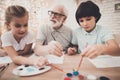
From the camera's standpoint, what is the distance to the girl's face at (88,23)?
89cm

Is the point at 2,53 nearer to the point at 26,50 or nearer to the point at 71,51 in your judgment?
the point at 26,50

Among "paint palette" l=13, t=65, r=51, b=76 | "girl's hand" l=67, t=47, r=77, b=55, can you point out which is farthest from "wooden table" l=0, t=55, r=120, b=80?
"girl's hand" l=67, t=47, r=77, b=55

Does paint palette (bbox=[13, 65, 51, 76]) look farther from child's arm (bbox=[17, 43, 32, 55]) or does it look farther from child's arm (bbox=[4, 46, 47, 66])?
child's arm (bbox=[17, 43, 32, 55])

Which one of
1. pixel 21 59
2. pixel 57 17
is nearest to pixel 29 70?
pixel 21 59

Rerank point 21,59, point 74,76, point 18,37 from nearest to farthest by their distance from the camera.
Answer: point 74,76, point 21,59, point 18,37

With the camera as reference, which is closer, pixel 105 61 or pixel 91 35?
pixel 105 61

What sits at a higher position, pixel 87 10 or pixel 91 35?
pixel 87 10

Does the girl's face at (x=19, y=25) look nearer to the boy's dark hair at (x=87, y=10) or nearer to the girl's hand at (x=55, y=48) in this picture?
the girl's hand at (x=55, y=48)

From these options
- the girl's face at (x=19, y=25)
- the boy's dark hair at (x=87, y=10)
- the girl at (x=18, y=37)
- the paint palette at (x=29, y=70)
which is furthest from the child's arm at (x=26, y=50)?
the boy's dark hair at (x=87, y=10)

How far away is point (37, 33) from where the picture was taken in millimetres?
Answer: 941

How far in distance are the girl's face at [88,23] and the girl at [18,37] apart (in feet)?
1.00

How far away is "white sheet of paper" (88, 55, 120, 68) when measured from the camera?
78 centimetres

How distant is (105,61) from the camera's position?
851mm

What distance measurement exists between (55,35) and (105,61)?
13.4 inches
